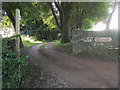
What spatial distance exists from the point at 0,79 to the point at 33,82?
1.20 m

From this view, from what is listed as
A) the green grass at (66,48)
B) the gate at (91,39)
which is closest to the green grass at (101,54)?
the gate at (91,39)

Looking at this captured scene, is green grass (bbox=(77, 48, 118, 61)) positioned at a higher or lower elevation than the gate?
lower

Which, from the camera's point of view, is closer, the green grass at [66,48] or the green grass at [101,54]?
the green grass at [101,54]

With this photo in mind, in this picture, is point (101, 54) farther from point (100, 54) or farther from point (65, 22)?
point (65, 22)

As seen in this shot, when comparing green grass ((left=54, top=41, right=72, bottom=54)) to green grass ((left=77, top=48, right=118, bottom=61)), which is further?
green grass ((left=54, top=41, right=72, bottom=54))

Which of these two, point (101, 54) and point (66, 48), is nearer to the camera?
point (101, 54)

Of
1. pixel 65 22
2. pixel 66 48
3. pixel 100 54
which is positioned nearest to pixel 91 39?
pixel 100 54

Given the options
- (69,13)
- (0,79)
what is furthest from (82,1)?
(0,79)

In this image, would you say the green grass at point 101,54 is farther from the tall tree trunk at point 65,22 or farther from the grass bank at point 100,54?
the tall tree trunk at point 65,22

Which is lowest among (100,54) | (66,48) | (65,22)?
(100,54)

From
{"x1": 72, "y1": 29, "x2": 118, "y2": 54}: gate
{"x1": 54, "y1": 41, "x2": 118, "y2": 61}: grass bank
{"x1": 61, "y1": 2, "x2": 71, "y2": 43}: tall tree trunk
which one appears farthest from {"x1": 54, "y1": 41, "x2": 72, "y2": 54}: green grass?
{"x1": 61, "y1": 2, "x2": 71, "y2": 43}: tall tree trunk

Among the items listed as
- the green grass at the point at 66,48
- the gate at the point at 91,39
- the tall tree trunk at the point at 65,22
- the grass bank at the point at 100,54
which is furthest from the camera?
the tall tree trunk at the point at 65,22

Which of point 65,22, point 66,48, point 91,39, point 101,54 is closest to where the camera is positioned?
point 101,54

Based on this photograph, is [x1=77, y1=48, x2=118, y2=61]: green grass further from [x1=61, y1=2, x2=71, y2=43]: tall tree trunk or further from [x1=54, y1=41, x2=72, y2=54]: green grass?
[x1=61, y1=2, x2=71, y2=43]: tall tree trunk
